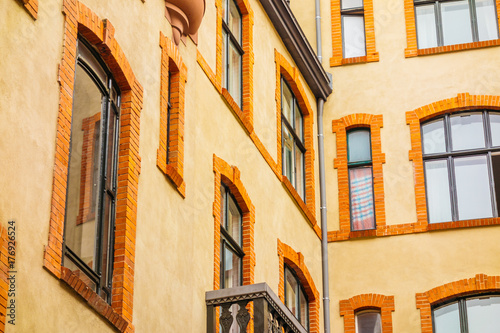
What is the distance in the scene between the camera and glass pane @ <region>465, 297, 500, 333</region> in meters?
21.2

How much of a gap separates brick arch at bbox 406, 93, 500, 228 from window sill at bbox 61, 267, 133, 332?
458 inches

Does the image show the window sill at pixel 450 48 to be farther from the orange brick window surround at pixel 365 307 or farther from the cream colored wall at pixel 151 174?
the orange brick window surround at pixel 365 307

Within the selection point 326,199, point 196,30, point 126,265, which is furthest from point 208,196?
point 326,199

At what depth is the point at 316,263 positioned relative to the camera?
2191 centimetres

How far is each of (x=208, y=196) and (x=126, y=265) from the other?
376cm

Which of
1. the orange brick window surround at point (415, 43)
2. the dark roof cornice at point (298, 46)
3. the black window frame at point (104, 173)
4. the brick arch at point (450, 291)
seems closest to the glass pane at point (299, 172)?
the dark roof cornice at point (298, 46)

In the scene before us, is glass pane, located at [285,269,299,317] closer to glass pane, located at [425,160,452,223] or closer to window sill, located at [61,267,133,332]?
glass pane, located at [425,160,452,223]

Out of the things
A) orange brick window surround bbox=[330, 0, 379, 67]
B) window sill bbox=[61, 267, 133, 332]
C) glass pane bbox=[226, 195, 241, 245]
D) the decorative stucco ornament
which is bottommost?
window sill bbox=[61, 267, 133, 332]

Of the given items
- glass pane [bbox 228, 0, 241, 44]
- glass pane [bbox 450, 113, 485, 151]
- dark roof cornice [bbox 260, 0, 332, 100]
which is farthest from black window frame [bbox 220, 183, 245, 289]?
glass pane [bbox 450, 113, 485, 151]

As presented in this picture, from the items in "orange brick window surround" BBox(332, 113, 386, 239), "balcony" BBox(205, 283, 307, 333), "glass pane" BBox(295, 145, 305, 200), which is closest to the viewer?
"balcony" BBox(205, 283, 307, 333)

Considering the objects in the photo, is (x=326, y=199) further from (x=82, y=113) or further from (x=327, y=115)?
(x=82, y=113)

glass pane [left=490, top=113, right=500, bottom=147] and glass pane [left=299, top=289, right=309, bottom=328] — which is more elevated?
glass pane [left=490, top=113, right=500, bottom=147]

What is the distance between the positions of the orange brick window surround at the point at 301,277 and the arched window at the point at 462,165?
3363mm

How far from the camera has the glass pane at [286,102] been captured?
21712 mm
